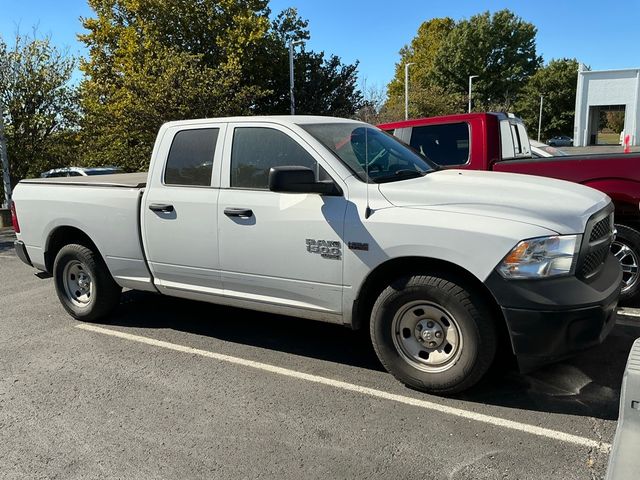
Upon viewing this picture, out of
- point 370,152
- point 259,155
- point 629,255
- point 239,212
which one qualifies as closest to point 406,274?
point 370,152

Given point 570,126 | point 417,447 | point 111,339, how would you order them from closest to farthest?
point 417,447 → point 111,339 → point 570,126

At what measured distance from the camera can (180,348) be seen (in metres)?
4.71

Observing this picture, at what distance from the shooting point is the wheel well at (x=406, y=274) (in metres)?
3.43

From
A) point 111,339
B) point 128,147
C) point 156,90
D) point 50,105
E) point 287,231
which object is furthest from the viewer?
point 128,147

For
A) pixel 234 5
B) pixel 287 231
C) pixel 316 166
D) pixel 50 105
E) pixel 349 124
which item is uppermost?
pixel 234 5

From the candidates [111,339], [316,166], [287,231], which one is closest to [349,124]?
[316,166]

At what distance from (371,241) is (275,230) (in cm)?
78

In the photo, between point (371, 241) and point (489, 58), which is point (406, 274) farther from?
point (489, 58)

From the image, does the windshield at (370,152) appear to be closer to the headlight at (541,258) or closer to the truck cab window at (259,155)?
the truck cab window at (259,155)

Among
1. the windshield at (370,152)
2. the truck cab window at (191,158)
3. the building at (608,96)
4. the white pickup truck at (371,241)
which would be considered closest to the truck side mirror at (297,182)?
the white pickup truck at (371,241)

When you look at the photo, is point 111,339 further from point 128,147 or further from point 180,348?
point 128,147

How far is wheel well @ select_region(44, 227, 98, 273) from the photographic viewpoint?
541 centimetres

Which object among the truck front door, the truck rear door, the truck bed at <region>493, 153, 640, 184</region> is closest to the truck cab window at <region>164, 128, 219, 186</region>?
the truck rear door

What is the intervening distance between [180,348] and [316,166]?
2.05 meters
